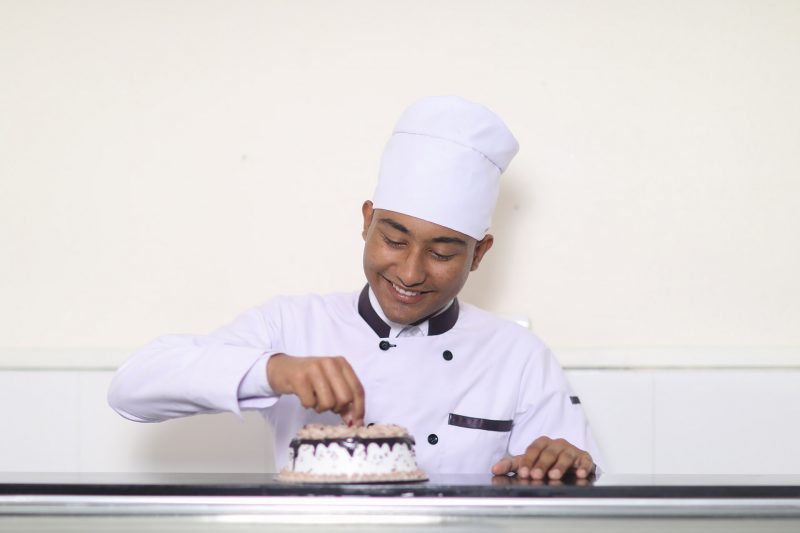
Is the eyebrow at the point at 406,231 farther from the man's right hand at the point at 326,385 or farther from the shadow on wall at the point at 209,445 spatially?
the shadow on wall at the point at 209,445

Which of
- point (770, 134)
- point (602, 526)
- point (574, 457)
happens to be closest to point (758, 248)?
point (770, 134)

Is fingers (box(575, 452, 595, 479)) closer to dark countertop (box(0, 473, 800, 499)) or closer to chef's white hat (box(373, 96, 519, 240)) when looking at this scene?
dark countertop (box(0, 473, 800, 499))

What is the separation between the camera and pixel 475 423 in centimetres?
219

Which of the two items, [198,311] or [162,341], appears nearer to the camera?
[162,341]

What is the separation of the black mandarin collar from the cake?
740 mm

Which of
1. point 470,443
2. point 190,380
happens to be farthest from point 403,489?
point 470,443

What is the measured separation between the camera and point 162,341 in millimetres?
1938

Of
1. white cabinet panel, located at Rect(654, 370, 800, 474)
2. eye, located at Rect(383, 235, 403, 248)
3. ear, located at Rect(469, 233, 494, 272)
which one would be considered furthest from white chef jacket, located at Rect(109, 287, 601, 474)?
white cabinet panel, located at Rect(654, 370, 800, 474)

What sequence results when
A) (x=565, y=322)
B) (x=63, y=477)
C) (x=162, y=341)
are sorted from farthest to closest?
(x=565, y=322) → (x=162, y=341) → (x=63, y=477)

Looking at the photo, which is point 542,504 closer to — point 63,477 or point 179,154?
point 63,477

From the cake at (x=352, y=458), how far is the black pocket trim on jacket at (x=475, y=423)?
2.21ft

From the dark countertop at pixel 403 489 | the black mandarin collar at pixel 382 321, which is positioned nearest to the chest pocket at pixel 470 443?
the black mandarin collar at pixel 382 321

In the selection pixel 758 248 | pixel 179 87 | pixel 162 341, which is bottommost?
pixel 162 341

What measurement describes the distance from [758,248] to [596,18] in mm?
754
